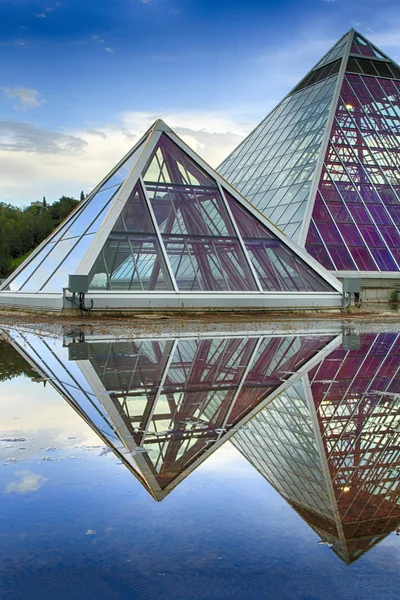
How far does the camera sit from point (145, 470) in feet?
19.7

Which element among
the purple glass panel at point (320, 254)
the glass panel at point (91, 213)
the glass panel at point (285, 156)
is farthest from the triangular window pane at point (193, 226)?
the glass panel at point (285, 156)

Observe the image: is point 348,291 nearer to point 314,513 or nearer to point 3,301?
point 3,301

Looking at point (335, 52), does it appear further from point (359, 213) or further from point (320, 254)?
point (320, 254)

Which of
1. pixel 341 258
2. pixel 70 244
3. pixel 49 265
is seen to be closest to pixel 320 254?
pixel 341 258

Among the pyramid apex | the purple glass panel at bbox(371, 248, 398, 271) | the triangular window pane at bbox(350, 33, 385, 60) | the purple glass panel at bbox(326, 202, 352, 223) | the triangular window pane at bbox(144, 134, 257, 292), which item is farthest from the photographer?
the triangular window pane at bbox(350, 33, 385, 60)

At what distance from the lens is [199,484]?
5.73 metres

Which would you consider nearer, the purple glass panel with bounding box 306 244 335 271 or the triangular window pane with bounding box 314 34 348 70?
the purple glass panel with bounding box 306 244 335 271

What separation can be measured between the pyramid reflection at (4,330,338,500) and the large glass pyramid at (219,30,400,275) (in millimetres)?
22450

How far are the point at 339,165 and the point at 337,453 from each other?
39.5 meters

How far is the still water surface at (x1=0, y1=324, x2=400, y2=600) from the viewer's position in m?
3.93

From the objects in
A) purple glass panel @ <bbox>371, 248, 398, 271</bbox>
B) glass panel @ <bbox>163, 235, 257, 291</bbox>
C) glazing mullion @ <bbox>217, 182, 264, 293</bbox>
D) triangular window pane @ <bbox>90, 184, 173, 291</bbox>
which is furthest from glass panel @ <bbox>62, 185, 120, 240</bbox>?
purple glass panel @ <bbox>371, 248, 398, 271</bbox>

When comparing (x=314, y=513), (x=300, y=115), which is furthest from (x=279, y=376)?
(x=300, y=115)

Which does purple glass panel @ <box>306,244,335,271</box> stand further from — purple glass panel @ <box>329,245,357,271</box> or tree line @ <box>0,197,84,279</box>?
tree line @ <box>0,197,84,279</box>

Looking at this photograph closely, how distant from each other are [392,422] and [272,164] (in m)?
43.3
